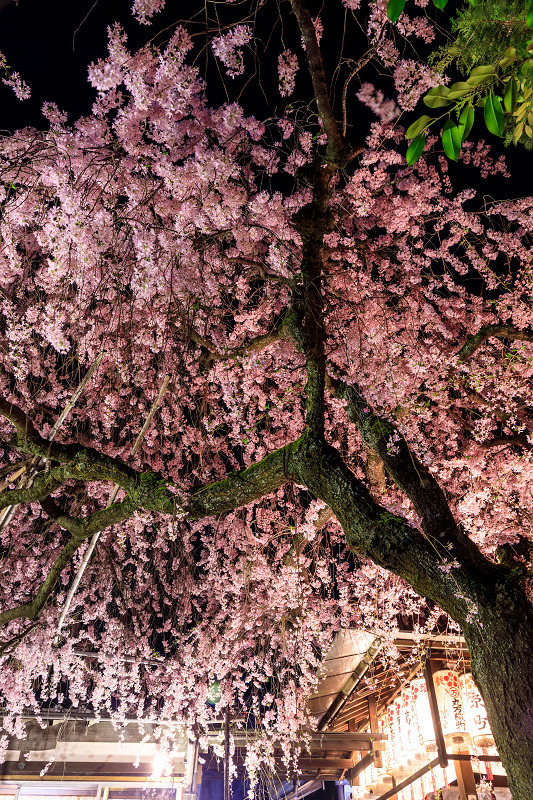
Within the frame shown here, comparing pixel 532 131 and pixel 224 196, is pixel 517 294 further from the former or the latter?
pixel 532 131

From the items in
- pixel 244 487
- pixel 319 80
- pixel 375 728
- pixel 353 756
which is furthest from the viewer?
pixel 353 756

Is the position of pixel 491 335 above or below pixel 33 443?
above

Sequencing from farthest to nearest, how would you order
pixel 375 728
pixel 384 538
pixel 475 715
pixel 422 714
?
pixel 375 728, pixel 422 714, pixel 475 715, pixel 384 538

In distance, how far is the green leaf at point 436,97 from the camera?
209cm

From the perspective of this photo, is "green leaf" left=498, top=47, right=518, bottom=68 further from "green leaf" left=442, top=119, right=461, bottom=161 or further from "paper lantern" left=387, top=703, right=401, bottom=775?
"paper lantern" left=387, top=703, right=401, bottom=775

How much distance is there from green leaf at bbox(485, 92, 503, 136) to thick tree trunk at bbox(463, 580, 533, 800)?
344cm

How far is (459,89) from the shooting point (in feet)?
6.86

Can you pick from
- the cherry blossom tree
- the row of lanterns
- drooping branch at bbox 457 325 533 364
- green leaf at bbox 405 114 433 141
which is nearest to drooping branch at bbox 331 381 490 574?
the cherry blossom tree

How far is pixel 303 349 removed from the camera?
6.19m

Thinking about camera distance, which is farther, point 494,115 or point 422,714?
point 422,714

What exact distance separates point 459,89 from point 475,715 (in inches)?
363

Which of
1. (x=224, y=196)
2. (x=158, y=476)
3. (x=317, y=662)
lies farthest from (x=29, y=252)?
(x=317, y=662)

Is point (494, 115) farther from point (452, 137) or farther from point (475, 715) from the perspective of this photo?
point (475, 715)

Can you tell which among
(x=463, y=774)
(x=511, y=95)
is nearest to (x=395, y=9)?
(x=511, y=95)
